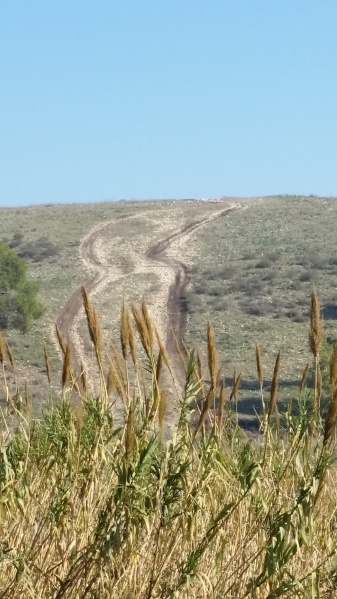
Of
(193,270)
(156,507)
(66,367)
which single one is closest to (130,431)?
(156,507)

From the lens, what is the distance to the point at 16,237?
58.7m

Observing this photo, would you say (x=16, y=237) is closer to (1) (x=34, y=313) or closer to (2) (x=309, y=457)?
(1) (x=34, y=313)

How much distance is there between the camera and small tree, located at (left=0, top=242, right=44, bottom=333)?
1502 inches

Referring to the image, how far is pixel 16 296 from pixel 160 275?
12371mm

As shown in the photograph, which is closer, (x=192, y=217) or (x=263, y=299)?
(x=263, y=299)

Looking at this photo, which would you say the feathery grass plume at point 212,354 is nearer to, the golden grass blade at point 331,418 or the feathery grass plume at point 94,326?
the feathery grass plume at point 94,326

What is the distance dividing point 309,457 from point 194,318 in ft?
127

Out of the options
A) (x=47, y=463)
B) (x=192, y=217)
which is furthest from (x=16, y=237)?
(x=47, y=463)

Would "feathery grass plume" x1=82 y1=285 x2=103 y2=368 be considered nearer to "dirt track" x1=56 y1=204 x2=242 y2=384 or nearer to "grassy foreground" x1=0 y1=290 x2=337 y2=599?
"grassy foreground" x1=0 y1=290 x2=337 y2=599

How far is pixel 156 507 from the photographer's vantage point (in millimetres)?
3061

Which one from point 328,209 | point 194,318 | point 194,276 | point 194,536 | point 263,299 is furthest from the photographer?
point 328,209

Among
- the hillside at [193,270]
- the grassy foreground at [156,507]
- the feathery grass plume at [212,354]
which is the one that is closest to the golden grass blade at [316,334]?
the grassy foreground at [156,507]

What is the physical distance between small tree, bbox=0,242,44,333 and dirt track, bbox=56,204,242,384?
1.28 meters

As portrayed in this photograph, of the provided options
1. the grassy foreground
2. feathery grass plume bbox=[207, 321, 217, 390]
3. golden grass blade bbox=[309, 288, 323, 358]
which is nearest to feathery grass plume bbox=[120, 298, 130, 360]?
the grassy foreground
